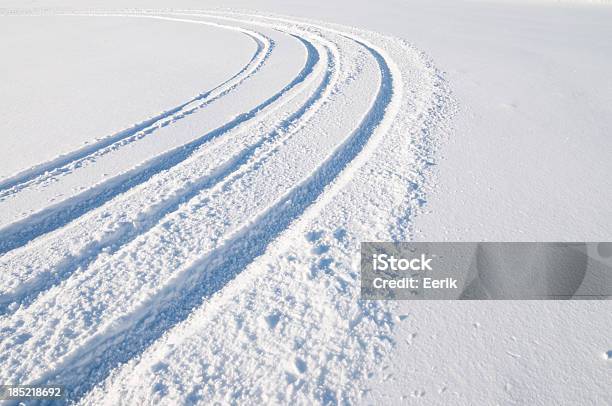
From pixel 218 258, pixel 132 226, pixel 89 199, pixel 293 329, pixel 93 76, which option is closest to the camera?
pixel 293 329

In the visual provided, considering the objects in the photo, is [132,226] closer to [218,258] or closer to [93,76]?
[218,258]

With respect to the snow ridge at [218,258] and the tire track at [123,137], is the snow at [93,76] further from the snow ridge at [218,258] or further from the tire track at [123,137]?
the snow ridge at [218,258]

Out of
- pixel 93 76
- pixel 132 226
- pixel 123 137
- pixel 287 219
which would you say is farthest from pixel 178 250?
pixel 93 76

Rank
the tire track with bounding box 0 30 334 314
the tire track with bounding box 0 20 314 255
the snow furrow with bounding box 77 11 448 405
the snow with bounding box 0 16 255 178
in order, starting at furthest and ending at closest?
the snow with bounding box 0 16 255 178 < the tire track with bounding box 0 20 314 255 < the tire track with bounding box 0 30 334 314 < the snow furrow with bounding box 77 11 448 405

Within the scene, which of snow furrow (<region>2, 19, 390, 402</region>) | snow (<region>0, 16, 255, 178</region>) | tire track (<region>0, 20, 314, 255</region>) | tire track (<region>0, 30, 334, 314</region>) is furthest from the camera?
snow (<region>0, 16, 255, 178</region>)

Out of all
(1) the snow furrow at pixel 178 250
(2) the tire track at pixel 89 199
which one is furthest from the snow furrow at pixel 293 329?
(2) the tire track at pixel 89 199

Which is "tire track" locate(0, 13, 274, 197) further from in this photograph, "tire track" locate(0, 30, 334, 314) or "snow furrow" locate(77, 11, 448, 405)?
"snow furrow" locate(77, 11, 448, 405)

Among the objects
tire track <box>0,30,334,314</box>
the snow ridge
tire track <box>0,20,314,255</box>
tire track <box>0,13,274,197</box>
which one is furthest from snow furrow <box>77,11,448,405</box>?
tire track <box>0,13,274,197</box>

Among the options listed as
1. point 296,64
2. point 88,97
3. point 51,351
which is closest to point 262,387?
point 51,351

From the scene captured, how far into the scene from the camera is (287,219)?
3170mm

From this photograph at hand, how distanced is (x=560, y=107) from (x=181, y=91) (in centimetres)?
512

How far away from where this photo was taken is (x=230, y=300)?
2.50 m

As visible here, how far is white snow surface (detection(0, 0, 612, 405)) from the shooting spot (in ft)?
6.92

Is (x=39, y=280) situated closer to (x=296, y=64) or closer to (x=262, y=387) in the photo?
(x=262, y=387)
